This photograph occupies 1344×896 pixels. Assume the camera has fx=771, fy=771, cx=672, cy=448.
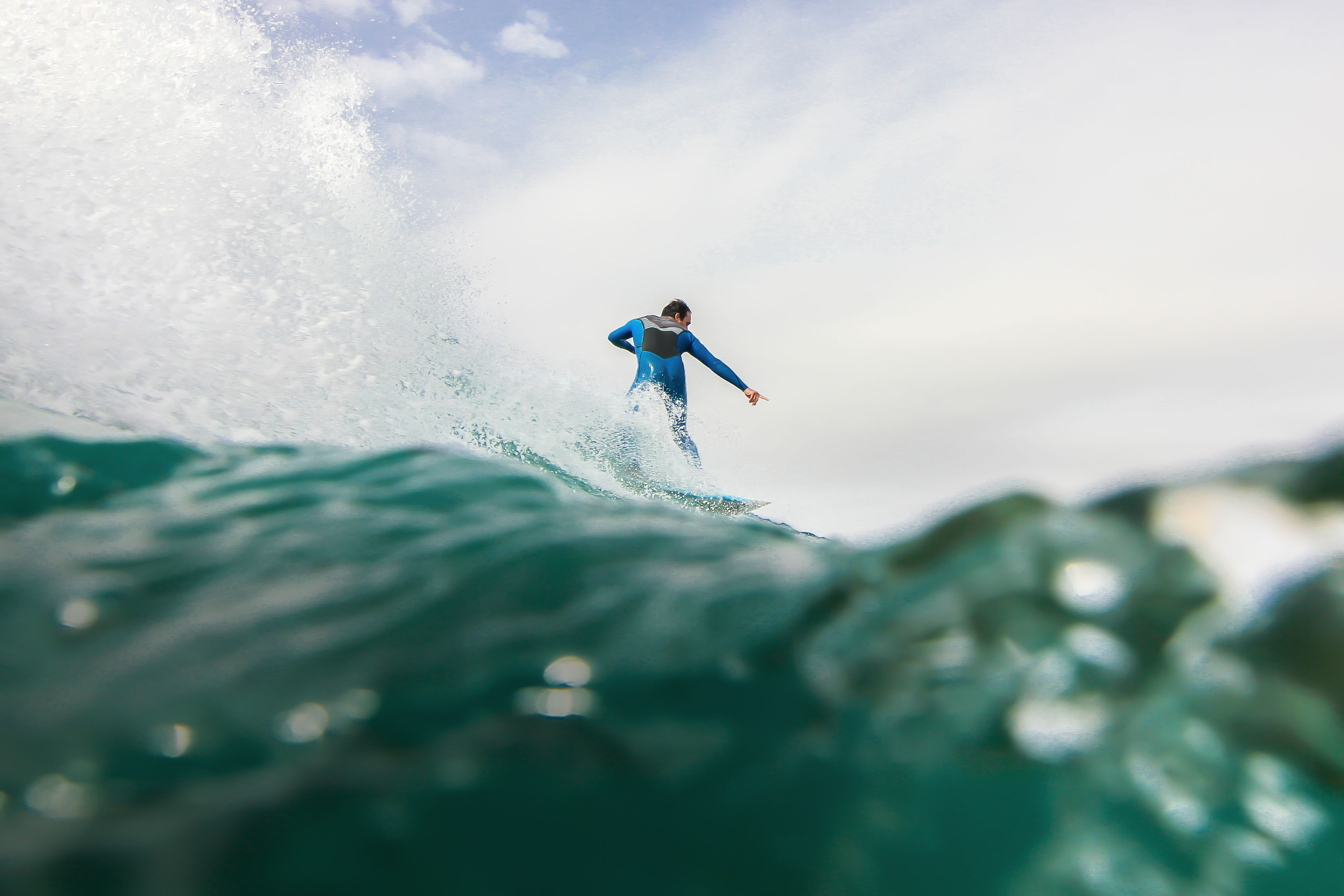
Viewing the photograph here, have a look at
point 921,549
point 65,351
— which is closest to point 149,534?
point 921,549

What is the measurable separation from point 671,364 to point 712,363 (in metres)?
0.40

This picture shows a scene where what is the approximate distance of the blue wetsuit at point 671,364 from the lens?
7.54 metres

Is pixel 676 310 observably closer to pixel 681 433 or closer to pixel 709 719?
pixel 681 433

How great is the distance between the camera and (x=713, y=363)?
7609 millimetres

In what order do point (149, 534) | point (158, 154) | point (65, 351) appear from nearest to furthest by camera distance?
1. point (149, 534)
2. point (65, 351)
3. point (158, 154)

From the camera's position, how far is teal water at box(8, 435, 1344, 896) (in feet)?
3.38

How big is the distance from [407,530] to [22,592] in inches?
26.2

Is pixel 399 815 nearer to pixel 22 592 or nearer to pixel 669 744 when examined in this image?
pixel 669 744

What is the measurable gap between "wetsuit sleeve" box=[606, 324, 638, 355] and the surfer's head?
39 centimetres

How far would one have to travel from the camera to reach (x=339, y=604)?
1373 mm

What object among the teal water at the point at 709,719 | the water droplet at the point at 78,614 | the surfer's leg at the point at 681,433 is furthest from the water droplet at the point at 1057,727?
the surfer's leg at the point at 681,433

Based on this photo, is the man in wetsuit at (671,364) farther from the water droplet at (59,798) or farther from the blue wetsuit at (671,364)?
the water droplet at (59,798)

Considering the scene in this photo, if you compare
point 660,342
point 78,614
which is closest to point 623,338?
point 660,342

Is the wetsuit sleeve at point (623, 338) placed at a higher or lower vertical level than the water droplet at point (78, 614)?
higher
